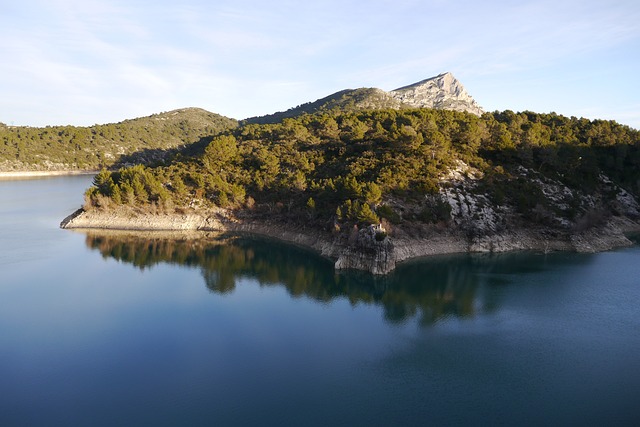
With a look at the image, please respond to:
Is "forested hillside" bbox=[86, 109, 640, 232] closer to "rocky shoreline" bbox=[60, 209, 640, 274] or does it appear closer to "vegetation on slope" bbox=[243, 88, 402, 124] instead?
"rocky shoreline" bbox=[60, 209, 640, 274]

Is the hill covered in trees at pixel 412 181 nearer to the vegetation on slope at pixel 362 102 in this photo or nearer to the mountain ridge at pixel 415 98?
the vegetation on slope at pixel 362 102

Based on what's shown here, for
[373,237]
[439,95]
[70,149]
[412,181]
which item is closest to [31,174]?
[70,149]

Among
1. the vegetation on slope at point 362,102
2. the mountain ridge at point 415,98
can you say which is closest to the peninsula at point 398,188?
the vegetation on slope at point 362,102

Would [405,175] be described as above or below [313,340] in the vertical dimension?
above

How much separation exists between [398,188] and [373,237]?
14.4 metres

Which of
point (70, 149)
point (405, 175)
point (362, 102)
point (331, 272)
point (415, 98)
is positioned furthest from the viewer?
point (70, 149)

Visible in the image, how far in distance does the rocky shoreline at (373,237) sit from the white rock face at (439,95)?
313ft

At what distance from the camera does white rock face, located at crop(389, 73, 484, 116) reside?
15650 centimetres

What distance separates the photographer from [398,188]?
63156mm

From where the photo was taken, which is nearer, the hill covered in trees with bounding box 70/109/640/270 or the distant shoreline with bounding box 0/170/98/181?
the hill covered in trees with bounding box 70/109/640/270

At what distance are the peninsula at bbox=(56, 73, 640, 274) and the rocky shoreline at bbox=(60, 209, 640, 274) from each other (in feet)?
0.61

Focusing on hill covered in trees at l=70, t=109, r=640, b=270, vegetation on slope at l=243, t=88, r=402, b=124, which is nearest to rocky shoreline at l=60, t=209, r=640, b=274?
hill covered in trees at l=70, t=109, r=640, b=270

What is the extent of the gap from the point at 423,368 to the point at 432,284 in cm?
2018

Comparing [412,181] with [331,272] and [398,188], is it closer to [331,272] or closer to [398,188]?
[398,188]
